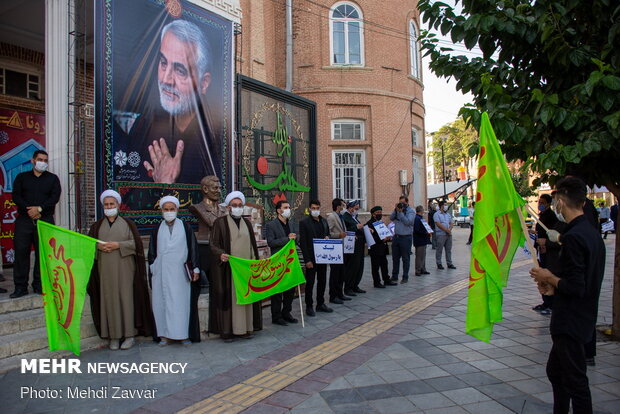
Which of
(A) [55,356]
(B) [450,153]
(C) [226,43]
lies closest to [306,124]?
(C) [226,43]

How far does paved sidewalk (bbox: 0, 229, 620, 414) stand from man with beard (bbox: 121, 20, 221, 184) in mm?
3730

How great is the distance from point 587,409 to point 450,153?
5310 centimetres

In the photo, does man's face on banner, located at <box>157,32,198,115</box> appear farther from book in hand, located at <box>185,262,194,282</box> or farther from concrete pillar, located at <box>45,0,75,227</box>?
book in hand, located at <box>185,262,194,282</box>

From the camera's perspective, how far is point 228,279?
6.06 m

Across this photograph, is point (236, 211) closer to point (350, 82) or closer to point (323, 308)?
point (323, 308)

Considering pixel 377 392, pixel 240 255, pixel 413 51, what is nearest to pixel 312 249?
pixel 240 255

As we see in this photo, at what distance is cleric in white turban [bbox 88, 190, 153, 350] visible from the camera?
5547 millimetres

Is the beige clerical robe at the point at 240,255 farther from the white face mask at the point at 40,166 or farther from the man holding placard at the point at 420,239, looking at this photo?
the man holding placard at the point at 420,239

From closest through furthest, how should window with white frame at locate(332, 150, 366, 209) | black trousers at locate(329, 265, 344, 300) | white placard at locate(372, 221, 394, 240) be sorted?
black trousers at locate(329, 265, 344, 300), white placard at locate(372, 221, 394, 240), window with white frame at locate(332, 150, 366, 209)

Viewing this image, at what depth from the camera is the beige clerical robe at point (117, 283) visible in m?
5.54

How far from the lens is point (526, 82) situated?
5.43 meters

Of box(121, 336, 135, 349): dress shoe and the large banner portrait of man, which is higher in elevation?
the large banner portrait of man

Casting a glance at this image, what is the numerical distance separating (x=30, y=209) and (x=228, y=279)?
2.73 metres

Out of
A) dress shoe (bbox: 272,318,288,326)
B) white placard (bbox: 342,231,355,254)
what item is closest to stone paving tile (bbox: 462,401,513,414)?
dress shoe (bbox: 272,318,288,326)
